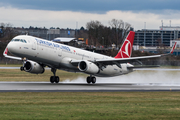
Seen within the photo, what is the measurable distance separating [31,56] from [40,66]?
451 centimetres

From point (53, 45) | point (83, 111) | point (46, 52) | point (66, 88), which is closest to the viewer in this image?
point (83, 111)

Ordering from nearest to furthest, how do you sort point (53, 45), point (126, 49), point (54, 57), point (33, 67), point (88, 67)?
point (88, 67)
point (54, 57)
point (53, 45)
point (33, 67)
point (126, 49)

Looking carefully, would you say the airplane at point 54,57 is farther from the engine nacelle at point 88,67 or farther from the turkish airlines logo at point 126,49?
the turkish airlines logo at point 126,49

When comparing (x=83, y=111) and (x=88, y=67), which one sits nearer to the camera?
(x=83, y=111)

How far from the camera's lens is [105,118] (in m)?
15.2

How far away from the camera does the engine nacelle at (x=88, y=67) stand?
3604 centimetres

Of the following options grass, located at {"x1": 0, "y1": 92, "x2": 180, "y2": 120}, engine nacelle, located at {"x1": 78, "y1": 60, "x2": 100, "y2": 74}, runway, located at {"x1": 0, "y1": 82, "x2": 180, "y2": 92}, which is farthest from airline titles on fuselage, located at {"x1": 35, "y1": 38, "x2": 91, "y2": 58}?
grass, located at {"x1": 0, "y1": 92, "x2": 180, "y2": 120}

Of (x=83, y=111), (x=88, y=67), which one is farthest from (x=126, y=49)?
(x=83, y=111)

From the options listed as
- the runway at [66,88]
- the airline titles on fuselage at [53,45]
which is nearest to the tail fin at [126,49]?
the airline titles on fuselage at [53,45]

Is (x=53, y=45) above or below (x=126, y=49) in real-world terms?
above

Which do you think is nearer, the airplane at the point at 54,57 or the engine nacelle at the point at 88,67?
the airplane at the point at 54,57

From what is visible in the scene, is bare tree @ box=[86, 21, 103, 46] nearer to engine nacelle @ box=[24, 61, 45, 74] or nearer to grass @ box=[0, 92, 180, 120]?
engine nacelle @ box=[24, 61, 45, 74]

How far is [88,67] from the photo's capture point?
3603cm

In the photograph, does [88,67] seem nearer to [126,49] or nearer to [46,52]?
[46,52]
